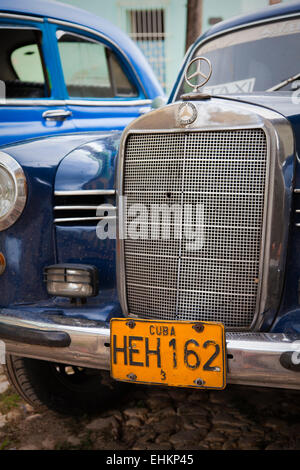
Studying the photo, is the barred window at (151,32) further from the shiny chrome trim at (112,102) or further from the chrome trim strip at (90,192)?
the chrome trim strip at (90,192)

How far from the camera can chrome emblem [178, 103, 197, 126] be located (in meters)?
1.91

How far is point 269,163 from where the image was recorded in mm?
1804

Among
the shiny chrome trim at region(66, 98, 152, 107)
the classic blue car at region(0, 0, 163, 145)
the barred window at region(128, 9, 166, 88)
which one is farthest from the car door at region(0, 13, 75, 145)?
the barred window at region(128, 9, 166, 88)

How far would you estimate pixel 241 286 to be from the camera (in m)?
1.89

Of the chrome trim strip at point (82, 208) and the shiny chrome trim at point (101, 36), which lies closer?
the chrome trim strip at point (82, 208)

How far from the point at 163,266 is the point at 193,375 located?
0.47 metres

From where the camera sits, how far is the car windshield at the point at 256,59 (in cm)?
260

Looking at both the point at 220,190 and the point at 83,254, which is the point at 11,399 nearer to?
the point at 83,254

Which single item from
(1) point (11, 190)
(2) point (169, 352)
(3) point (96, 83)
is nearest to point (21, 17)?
(3) point (96, 83)

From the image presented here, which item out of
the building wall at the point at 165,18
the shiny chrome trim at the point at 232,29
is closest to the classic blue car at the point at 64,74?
the shiny chrome trim at the point at 232,29

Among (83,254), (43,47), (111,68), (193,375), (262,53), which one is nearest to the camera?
(193,375)

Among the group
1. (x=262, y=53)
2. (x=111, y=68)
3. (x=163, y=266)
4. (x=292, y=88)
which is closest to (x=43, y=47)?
(x=111, y=68)

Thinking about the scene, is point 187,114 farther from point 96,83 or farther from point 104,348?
point 96,83

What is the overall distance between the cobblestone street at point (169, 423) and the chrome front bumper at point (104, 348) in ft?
2.05
